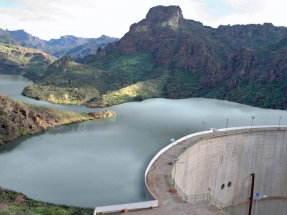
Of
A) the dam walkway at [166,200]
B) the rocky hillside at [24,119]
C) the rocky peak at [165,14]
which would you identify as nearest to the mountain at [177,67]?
the rocky peak at [165,14]

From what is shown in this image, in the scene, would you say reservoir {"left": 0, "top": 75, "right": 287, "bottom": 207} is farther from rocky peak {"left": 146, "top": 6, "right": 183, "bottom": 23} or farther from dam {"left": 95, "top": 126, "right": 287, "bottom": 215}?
rocky peak {"left": 146, "top": 6, "right": 183, "bottom": 23}

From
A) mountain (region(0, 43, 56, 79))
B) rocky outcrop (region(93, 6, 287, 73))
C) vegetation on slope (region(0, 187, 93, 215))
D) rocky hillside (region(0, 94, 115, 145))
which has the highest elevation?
rocky outcrop (region(93, 6, 287, 73))

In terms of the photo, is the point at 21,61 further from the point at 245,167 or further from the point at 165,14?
the point at 245,167

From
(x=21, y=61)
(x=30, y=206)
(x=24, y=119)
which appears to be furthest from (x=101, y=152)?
(x=21, y=61)

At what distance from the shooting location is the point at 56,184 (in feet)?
98.9

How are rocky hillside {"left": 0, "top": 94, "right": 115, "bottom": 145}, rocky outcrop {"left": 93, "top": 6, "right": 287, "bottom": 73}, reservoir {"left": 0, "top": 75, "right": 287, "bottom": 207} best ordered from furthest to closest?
rocky outcrop {"left": 93, "top": 6, "right": 287, "bottom": 73} → rocky hillside {"left": 0, "top": 94, "right": 115, "bottom": 145} → reservoir {"left": 0, "top": 75, "right": 287, "bottom": 207}

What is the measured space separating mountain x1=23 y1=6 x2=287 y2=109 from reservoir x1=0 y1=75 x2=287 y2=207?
559 inches

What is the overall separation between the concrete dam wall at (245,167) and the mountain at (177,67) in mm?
40379

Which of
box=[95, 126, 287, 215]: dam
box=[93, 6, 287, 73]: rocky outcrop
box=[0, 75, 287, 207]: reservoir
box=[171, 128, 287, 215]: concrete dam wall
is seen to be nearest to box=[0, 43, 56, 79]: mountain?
box=[93, 6, 287, 73]: rocky outcrop

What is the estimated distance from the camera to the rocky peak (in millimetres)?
125412

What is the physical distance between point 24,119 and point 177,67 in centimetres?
6551

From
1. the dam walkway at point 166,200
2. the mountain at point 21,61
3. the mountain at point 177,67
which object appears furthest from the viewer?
the mountain at point 21,61

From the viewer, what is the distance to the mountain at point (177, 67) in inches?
3268

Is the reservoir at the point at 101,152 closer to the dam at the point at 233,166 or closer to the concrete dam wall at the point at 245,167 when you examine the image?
the dam at the point at 233,166
